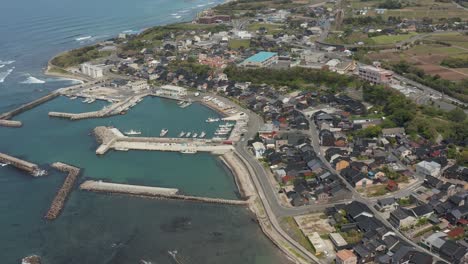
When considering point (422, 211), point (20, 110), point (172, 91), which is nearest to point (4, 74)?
point (20, 110)

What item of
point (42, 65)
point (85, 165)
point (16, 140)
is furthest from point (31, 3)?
point (85, 165)

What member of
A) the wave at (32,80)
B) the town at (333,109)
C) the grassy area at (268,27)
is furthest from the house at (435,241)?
the grassy area at (268,27)

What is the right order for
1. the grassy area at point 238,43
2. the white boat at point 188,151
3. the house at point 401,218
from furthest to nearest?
the grassy area at point 238,43, the white boat at point 188,151, the house at point 401,218

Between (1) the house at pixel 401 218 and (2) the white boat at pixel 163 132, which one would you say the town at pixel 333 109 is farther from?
(2) the white boat at pixel 163 132

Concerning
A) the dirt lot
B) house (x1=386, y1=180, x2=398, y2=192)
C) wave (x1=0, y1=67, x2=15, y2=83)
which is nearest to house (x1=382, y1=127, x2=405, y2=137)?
house (x1=386, y1=180, x2=398, y2=192)

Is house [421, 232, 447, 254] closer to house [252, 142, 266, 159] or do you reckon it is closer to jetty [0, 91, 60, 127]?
house [252, 142, 266, 159]
